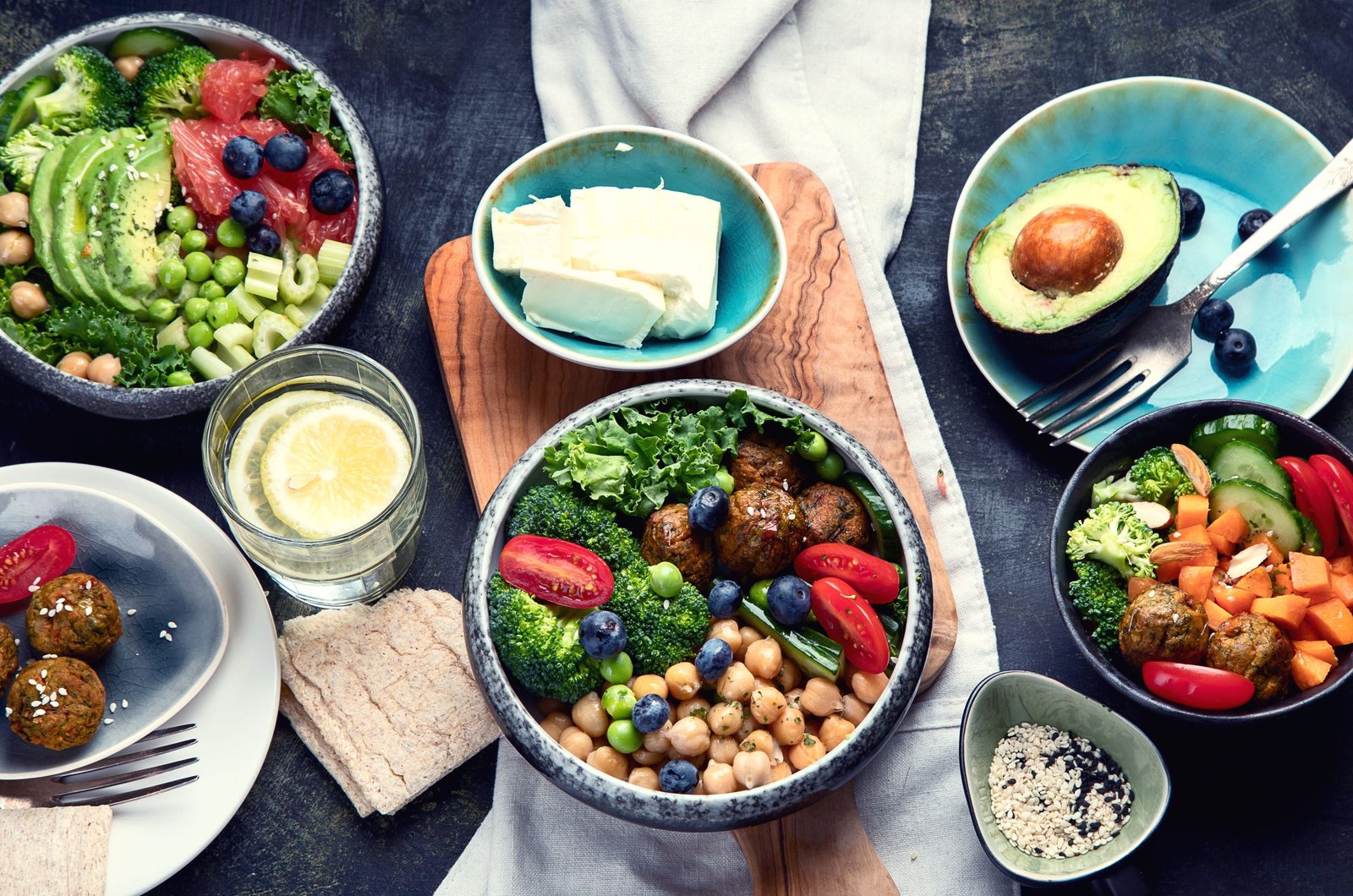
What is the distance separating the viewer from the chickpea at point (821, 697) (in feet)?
8.46

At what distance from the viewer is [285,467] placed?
2920 millimetres

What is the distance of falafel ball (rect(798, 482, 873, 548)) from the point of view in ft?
8.73

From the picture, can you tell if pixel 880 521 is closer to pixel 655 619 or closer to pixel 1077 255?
pixel 655 619

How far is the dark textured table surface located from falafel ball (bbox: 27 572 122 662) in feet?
1.45

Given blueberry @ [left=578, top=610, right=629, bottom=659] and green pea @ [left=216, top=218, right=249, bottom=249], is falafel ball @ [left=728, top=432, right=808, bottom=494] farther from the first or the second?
green pea @ [left=216, top=218, right=249, bottom=249]

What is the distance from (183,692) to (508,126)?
1.84 m

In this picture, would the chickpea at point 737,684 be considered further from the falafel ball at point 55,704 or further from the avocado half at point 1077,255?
the falafel ball at point 55,704

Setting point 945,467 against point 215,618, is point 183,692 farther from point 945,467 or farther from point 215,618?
point 945,467

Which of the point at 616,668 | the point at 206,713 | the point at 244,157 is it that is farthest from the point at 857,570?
the point at 244,157

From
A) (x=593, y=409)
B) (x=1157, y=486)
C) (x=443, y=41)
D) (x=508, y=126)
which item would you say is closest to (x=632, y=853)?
→ (x=593, y=409)

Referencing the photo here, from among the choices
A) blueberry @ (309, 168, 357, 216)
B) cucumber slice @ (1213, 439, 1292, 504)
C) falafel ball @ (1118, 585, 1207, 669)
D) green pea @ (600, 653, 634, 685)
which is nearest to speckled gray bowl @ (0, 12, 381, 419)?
blueberry @ (309, 168, 357, 216)

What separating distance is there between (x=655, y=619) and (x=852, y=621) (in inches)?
17.4

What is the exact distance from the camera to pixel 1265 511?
111 inches

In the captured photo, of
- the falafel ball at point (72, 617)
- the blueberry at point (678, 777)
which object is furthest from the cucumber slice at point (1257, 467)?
the falafel ball at point (72, 617)
